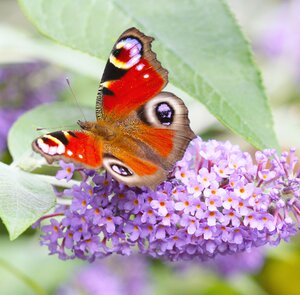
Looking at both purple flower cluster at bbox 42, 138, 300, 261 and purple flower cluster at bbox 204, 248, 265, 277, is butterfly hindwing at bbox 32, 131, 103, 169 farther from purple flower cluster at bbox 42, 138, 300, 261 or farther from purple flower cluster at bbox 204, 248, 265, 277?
purple flower cluster at bbox 204, 248, 265, 277

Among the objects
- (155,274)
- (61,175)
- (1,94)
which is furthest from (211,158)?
(155,274)

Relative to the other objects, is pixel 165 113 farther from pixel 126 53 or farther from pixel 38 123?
pixel 38 123

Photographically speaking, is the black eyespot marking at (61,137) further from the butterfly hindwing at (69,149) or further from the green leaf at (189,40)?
the green leaf at (189,40)

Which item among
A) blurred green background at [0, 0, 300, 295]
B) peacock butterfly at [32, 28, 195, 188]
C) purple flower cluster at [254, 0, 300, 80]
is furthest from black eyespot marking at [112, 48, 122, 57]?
purple flower cluster at [254, 0, 300, 80]

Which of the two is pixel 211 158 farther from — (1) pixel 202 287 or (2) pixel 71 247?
(1) pixel 202 287

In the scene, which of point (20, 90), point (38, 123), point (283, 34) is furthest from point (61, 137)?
point (283, 34)
